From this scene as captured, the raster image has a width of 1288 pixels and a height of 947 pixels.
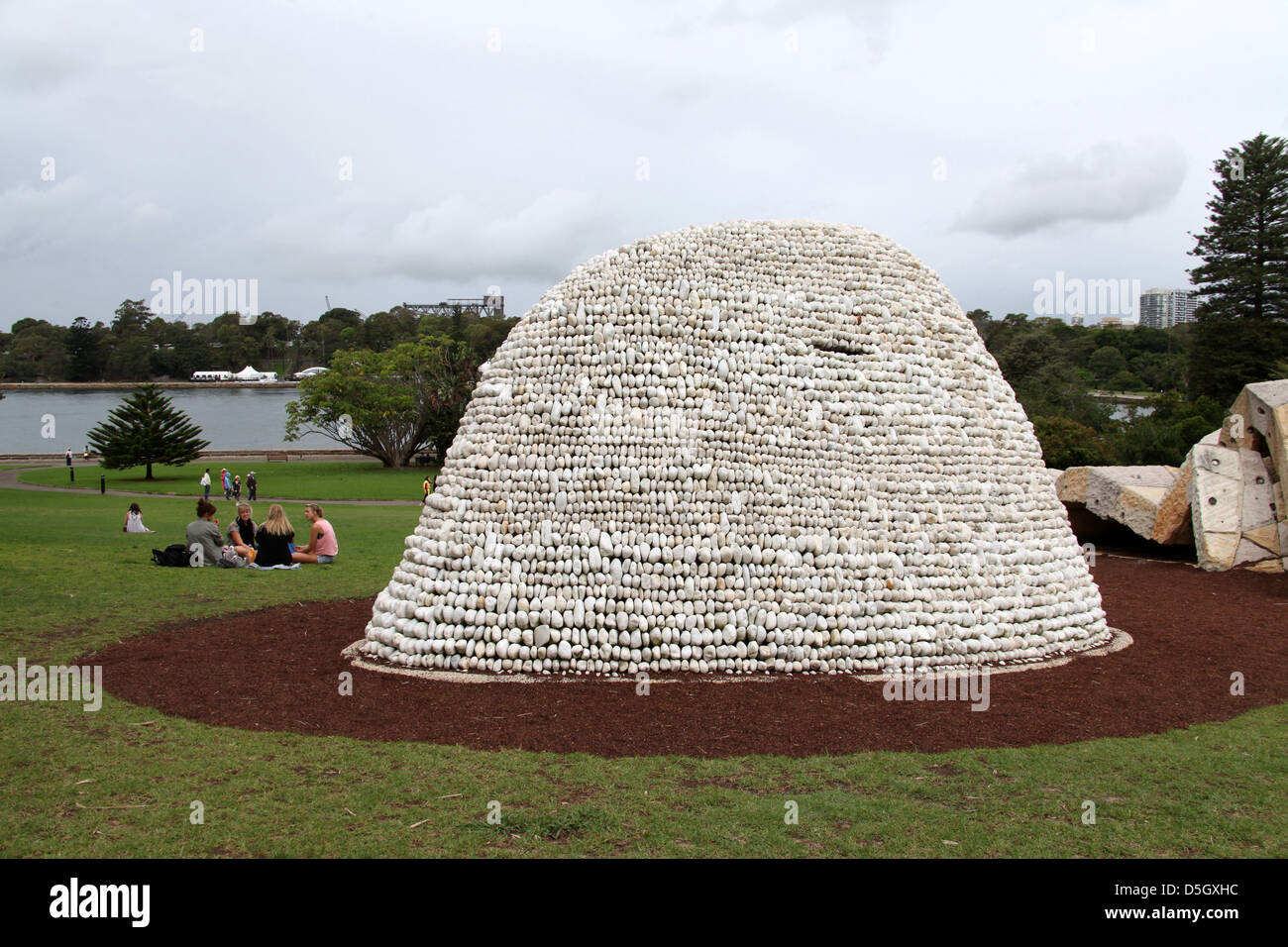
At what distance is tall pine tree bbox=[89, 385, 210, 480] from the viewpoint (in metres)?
48.1

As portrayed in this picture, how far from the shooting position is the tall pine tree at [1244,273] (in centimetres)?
4338

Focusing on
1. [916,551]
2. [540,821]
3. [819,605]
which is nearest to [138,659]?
[540,821]

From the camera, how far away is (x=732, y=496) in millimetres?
10344

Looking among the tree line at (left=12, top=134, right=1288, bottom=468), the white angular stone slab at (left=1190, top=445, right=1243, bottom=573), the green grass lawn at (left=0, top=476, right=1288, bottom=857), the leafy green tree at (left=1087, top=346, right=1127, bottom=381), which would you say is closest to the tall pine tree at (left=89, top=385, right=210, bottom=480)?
the tree line at (left=12, top=134, right=1288, bottom=468)

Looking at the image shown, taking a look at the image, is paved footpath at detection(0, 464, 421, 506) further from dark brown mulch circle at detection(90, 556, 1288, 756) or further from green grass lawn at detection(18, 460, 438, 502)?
dark brown mulch circle at detection(90, 556, 1288, 756)

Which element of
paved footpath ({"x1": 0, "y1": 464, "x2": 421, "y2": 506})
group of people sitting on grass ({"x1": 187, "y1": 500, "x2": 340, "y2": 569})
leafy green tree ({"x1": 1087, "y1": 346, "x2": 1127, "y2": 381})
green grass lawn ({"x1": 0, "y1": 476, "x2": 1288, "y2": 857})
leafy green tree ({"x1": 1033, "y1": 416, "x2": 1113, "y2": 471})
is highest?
leafy green tree ({"x1": 1087, "y1": 346, "x2": 1127, "y2": 381})

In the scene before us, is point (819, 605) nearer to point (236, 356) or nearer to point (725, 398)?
point (725, 398)

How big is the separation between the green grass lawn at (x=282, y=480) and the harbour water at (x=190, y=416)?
14.9 meters

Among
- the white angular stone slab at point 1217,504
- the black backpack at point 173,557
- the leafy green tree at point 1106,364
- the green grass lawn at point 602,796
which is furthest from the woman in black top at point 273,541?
the leafy green tree at point 1106,364

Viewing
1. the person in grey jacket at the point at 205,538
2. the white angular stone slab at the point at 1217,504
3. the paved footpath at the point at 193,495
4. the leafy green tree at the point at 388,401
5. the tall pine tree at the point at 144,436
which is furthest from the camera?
the leafy green tree at the point at 388,401

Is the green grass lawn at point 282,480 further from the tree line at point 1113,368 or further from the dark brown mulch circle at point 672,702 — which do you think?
the dark brown mulch circle at point 672,702

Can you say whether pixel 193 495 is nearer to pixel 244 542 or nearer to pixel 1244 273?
pixel 244 542

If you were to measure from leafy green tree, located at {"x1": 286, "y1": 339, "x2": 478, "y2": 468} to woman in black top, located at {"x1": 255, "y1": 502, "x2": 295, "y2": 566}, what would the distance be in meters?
39.2

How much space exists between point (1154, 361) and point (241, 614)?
82.0m
